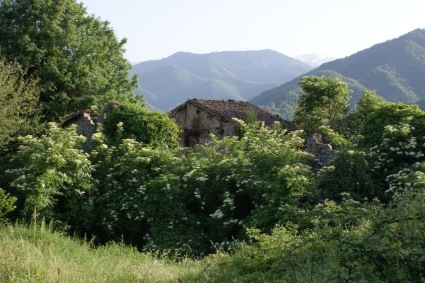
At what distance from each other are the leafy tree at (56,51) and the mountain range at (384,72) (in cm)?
5866

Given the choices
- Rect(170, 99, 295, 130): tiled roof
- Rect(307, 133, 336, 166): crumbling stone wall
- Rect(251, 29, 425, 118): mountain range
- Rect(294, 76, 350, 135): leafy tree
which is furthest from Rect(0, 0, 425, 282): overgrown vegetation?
Rect(251, 29, 425, 118): mountain range

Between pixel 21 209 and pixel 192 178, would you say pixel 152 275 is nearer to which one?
pixel 192 178

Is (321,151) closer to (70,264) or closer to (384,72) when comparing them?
Result: (70,264)

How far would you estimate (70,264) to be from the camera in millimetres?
7188

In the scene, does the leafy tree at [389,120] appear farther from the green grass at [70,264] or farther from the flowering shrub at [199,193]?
the green grass at [70,264]

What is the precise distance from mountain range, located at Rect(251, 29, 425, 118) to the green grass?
74.6m

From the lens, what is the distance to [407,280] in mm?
4770

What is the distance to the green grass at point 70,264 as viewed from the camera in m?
6.48

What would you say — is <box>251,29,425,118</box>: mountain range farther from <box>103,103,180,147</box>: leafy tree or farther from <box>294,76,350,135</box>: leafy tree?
<box>103,103,180,147</box>: leafy tree

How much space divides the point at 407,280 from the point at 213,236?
607 cm

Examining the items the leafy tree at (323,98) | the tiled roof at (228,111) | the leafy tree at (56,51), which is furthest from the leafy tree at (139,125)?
the leafy tree at (323,98)

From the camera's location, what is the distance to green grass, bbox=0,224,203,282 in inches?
255

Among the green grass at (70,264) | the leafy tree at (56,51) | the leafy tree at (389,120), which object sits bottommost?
the green grass at (70,264)

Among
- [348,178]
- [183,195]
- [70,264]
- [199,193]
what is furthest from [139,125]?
[70,264]
